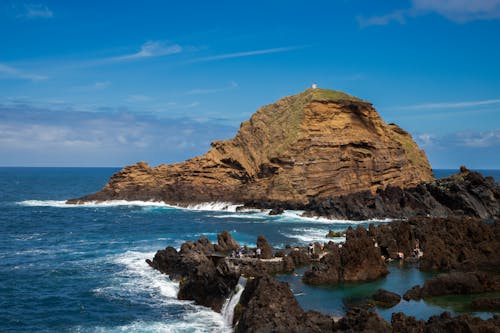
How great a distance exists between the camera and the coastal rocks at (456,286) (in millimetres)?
34344

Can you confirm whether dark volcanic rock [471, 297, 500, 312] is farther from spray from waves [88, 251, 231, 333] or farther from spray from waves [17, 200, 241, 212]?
spray from waves [17, 200, 241, 212]

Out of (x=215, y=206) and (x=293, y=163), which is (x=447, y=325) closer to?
(x=293, y=163)

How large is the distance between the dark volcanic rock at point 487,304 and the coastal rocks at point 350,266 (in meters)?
10.1

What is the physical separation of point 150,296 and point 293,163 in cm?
5675

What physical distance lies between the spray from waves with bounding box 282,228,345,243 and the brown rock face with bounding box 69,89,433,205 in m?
21.2

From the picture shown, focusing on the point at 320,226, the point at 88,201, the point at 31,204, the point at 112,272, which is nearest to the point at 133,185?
the point at 88,201

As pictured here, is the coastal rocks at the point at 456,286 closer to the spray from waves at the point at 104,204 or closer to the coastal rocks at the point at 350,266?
the coastal rocks at the point at 350,266

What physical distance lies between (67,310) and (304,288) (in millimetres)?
16402

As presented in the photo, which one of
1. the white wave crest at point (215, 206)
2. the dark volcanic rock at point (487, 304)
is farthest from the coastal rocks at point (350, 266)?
the white wave crest at point (215, 206)

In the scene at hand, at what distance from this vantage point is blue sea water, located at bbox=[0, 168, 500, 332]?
31.9 metres

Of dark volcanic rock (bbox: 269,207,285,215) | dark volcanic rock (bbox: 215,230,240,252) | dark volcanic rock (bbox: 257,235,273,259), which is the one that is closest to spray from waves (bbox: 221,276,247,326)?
dark volcanic rock (bbox: 257,235,273,259)

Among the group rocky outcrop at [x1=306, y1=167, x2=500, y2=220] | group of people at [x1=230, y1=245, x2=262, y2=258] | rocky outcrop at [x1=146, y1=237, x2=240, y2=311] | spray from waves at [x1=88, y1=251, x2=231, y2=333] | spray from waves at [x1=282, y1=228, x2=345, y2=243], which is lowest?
spray from waves at [x1=88, y1=251, x2=231, y2=333]

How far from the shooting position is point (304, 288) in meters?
37.6

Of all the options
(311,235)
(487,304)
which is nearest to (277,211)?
(311,235)
